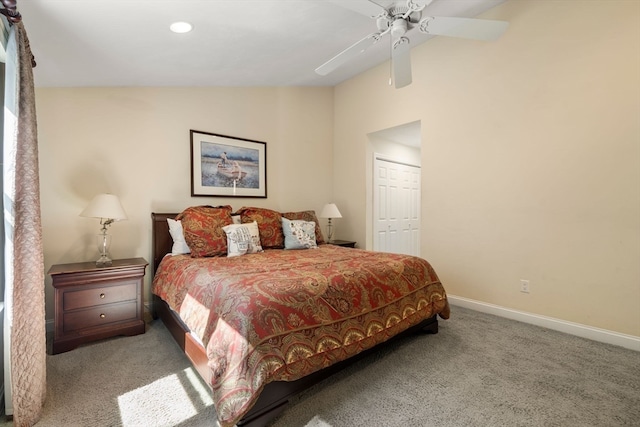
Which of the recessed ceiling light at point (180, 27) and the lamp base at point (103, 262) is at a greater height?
the recessed ceiling light at point (180, 27)

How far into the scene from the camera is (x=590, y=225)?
8.30ft

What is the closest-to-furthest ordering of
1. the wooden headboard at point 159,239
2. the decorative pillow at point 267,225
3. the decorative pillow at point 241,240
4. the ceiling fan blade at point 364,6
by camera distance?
the ceiling fan blade at point 364,6, the decorative pillow at point 241,240, the wooden headboard at point 159,239, the decorative pillow at point 267,225

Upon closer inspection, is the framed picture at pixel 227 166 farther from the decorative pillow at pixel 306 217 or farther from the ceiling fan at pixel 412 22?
the ceiling fan at pixel 412 22

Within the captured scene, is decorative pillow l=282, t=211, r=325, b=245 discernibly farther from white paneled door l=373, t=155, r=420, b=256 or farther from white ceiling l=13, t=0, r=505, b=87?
white ceiling l=13, t=0, r=505, b=87

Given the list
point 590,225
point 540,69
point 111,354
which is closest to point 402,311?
point 590,225

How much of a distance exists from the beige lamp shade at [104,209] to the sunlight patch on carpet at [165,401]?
1470 mm

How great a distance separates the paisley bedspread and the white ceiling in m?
1.81

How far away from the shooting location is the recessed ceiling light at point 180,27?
2.17 m

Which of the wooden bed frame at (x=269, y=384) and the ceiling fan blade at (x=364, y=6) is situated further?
the ceiling fan blade at (x=364, y=6)

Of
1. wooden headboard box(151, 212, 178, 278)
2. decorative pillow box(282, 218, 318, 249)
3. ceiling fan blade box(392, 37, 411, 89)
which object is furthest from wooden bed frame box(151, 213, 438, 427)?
ceiling fan blade box(392, 37, 411, 89)

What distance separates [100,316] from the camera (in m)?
2.46

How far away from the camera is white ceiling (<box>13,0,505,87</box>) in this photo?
6.29ft

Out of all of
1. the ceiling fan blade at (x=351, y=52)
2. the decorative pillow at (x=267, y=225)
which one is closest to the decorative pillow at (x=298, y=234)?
the decorative pillow at (x=267, y=225)

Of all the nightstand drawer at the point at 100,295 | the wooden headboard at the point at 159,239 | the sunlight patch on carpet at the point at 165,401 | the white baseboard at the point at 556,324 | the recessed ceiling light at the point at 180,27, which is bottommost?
the sunlight patch on carpet at the point at 165,401
